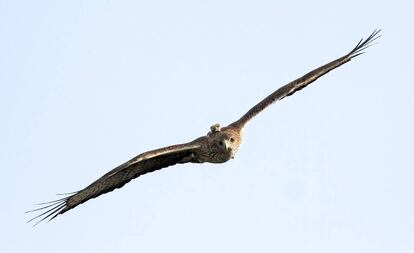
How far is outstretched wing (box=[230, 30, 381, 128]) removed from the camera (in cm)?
2469

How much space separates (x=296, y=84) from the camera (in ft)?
83.4

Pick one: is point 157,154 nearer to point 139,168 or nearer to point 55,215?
point 139,168

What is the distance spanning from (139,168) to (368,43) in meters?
6.40

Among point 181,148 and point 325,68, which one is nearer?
point 181,148

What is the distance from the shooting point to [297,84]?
25438 mm

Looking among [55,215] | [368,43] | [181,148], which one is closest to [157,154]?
[181,148]

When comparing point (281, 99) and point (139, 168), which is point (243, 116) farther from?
point (139, 168)

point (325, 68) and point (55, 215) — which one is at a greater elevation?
point (325, 68)

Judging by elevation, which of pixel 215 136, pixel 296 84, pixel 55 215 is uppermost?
pixel 296 84

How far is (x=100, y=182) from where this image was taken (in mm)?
22984

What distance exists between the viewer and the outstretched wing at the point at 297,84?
2469 centimetres

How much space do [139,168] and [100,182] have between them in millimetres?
1002

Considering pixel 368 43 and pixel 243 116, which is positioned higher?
pixel 368 43

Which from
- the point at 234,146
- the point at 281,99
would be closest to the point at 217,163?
the point at 234,146
